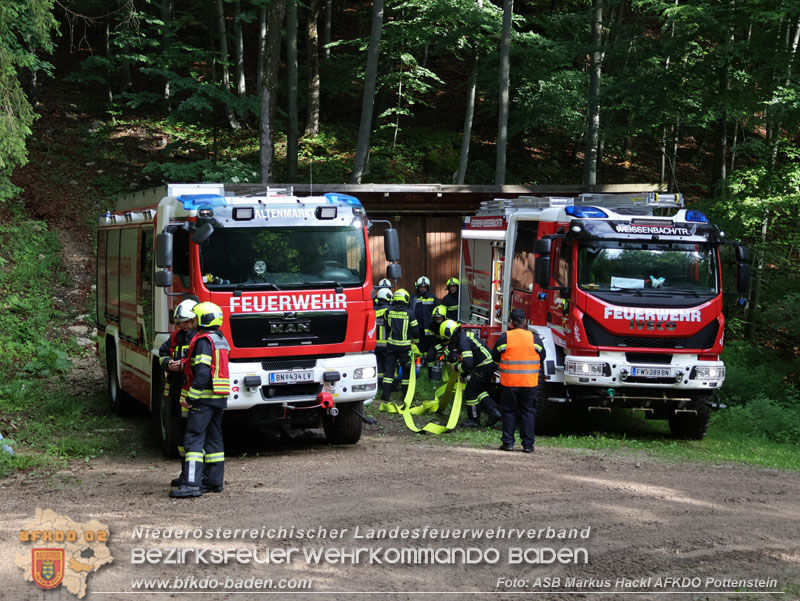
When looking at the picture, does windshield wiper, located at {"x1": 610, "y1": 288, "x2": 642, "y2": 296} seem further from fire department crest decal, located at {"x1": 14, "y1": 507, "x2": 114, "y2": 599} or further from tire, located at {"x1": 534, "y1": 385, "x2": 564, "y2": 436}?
fire department crest decal, located at {"x1": 14, "y1": 507, "x2": 114, "y2": 599}

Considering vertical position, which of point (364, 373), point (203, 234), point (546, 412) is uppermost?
point (203, 234)

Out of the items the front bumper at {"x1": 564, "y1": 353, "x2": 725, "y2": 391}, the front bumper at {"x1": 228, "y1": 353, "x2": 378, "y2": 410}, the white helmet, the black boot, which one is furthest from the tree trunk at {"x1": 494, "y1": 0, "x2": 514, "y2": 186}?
the black boot

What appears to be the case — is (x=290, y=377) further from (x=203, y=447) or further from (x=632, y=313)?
(x=632, y=313)

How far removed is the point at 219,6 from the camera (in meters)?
30.4

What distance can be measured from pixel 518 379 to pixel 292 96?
712 inches

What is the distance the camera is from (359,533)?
6.77 meters

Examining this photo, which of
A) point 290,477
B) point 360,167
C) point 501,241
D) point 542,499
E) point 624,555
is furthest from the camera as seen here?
point 360,167

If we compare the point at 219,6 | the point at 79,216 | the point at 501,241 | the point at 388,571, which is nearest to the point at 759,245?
the point at 501,241

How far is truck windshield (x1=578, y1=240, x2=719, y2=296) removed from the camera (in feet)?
38.6

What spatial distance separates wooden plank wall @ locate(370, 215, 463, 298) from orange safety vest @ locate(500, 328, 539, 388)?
435 inches

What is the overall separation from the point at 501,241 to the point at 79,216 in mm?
16189

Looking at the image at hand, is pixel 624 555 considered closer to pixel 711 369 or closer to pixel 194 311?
pixel 194 311

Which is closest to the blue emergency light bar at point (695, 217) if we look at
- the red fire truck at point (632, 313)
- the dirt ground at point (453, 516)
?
the red fire truck at point (632, 313)

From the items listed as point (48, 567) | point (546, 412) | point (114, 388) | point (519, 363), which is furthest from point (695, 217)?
point (48, 567)
